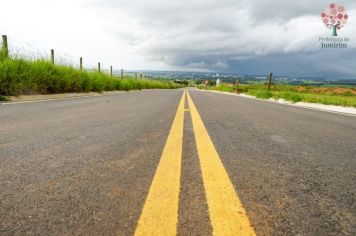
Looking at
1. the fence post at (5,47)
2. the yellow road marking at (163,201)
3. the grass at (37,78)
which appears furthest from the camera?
the fence post at (5,47)

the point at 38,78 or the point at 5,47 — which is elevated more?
the point at 5,47

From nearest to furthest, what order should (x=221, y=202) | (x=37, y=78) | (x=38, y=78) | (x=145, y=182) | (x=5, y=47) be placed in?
(x=221, y=202) < (x=145, y=182) < (x=5, y=47) < (x=37, y=78) < (x=38, y=78)

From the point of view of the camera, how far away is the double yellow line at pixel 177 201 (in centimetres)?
125

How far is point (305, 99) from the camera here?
46.9 feet

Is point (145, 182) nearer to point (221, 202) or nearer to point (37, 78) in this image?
point (221, 202)

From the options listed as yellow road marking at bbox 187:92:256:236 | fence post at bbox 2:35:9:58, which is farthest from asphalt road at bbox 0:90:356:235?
fence post at bbox 2:35:9:58

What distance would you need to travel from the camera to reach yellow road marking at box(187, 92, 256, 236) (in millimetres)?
1260

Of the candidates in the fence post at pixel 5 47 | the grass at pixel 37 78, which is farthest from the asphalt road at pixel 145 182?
the fence post at pixel 5 47

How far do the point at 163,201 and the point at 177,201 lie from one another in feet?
0.22

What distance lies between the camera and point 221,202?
1.52 metres

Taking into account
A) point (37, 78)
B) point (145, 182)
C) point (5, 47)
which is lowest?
point (145, 182)

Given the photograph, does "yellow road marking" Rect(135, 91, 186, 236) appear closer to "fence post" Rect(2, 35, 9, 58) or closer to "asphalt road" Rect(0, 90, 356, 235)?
"asphalt road" Rect(0, 90, 356, 235)

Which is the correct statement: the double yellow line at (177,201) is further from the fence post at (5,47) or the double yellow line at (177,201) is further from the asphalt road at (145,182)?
the fence post at (5,47)

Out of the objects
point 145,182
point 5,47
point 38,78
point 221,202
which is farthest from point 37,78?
point 221,202
